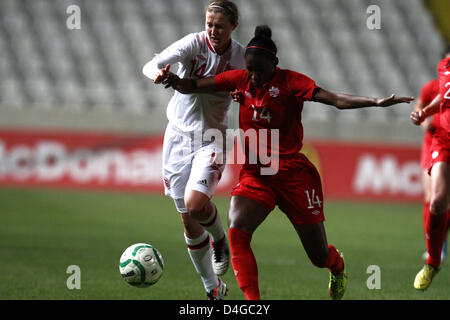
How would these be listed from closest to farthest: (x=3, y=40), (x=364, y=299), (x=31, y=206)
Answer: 1. (x=364, y=299)
2. (x=31, y=206)
3. (x=3, y=40)

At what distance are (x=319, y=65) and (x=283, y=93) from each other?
55.7 ft

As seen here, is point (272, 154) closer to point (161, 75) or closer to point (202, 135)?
point (202, 135)

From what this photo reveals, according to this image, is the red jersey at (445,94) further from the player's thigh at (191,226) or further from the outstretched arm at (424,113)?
the player's thigh at (191,226)

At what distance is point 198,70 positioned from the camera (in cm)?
624

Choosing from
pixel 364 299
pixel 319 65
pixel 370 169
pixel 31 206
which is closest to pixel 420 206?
pixel 370 169

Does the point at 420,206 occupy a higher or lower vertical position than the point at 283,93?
lower

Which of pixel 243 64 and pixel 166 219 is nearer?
pixel 243 64

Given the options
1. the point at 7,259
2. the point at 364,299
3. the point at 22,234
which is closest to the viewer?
the point at 364,299

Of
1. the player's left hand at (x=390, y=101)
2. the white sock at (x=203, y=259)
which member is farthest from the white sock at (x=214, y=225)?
the player's left hand at (x=390, y=101)

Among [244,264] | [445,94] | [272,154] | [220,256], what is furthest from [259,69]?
[445,94]

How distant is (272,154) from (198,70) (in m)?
1.14

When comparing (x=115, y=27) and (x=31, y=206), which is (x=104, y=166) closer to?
(x=31, y=206)

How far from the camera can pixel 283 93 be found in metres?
5.48

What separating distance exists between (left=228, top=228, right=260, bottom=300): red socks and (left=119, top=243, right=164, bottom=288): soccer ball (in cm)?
104
